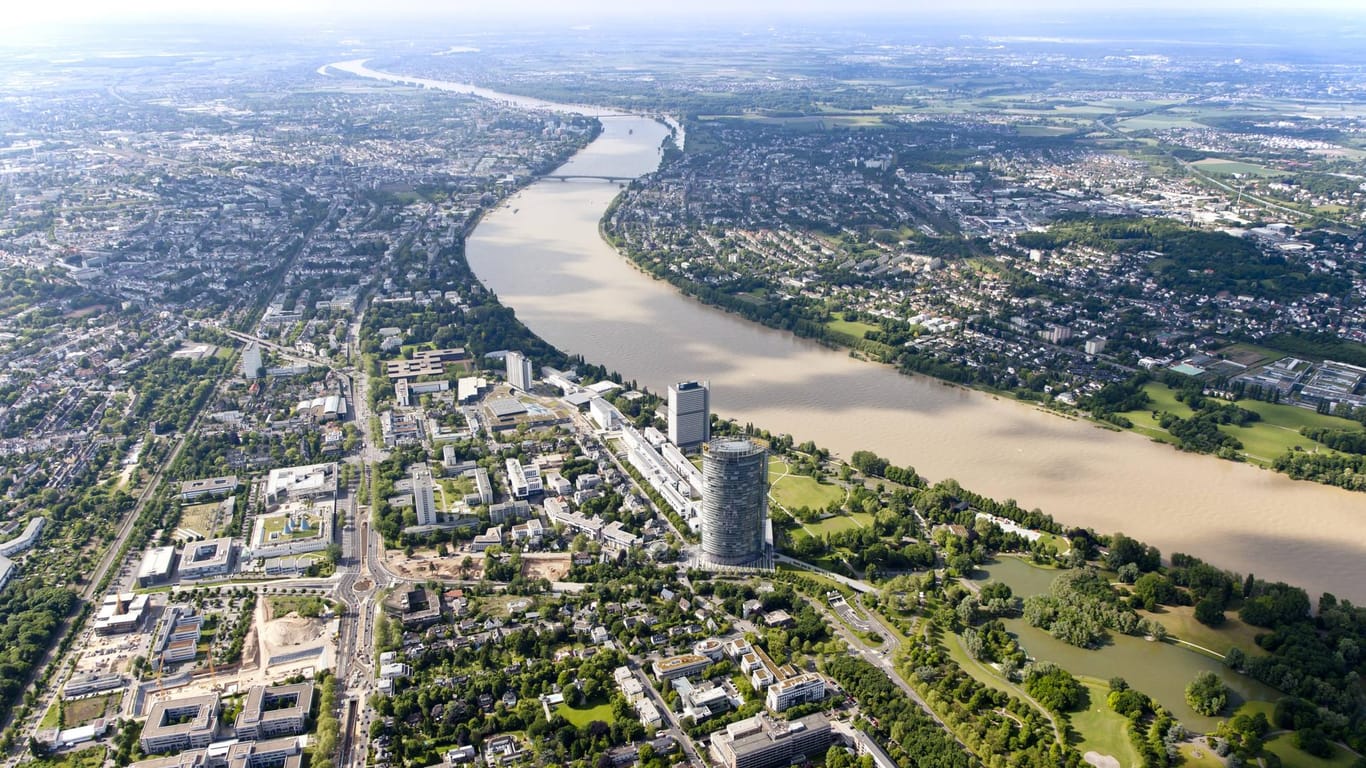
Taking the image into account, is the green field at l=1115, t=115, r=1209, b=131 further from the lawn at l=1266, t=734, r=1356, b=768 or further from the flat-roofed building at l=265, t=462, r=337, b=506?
the flat-roofed building at l=265, t=462, r=337, b=506

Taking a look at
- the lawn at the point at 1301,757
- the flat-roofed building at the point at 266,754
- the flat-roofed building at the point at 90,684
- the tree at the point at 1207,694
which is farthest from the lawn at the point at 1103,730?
the flat-roofed building at the point at 90,684

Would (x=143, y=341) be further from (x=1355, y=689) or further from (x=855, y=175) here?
(x=855, y=175)

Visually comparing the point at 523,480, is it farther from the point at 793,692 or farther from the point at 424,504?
the point at 793,692

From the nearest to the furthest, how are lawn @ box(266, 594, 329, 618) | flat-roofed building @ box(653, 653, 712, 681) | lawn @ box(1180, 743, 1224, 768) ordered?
1. lawn @ box(1180, 743, 1224, 768)
2. flat-roofed building @ box(653, 653, 712, 681)
3. lawn @ box(266, 594, 329, 618)

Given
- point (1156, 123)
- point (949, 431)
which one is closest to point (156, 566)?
point (949, 431)

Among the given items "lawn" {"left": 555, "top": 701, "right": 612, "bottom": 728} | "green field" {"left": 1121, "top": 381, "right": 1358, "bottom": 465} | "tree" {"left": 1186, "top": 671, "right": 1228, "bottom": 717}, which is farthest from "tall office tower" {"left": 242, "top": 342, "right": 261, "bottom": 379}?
"tree" {"left": 1186, "top": 671, "right": 1228, "bottom": 717}

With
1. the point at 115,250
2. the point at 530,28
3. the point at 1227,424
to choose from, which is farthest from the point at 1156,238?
the point at 530,28

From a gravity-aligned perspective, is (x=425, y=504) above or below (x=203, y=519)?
above
